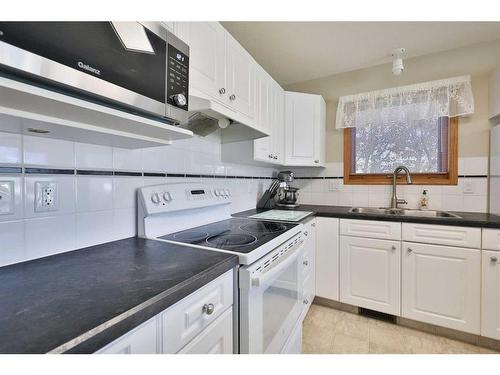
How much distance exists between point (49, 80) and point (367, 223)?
1.99 metres

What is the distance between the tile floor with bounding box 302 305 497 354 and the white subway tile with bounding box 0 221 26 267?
164 cm

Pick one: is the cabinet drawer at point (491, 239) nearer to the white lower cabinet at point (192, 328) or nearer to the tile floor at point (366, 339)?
the tile floor at point (366, 339)

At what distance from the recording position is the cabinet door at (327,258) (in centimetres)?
195

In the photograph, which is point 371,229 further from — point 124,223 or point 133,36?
point 133,36

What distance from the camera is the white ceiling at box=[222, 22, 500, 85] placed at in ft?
5.42

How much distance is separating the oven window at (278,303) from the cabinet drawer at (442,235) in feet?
3.19

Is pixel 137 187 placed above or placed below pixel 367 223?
above

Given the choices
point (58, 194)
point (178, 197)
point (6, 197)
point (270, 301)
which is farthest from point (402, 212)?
point (6, 197)

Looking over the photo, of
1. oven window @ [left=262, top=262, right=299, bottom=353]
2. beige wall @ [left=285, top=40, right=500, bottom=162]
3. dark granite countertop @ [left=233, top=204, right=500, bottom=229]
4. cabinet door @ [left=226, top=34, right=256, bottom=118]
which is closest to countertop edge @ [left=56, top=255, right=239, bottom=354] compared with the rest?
oven window @ [left=262, top=262, right=299, bottom=353]

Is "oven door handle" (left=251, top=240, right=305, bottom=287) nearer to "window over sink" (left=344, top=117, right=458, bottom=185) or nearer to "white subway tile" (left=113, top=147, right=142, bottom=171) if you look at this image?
"white subway tile" (left=113, top=147, right=142, bottom=171)

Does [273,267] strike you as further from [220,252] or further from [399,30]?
[399,30]

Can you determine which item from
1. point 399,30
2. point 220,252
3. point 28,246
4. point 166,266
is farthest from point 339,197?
point 28,246

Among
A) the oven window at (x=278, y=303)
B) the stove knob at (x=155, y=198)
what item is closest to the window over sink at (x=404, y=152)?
the oven window at (x=278, y=303)
